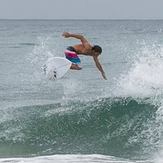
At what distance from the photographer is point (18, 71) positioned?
3019cm

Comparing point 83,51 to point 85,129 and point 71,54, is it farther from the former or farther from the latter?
point 85,129

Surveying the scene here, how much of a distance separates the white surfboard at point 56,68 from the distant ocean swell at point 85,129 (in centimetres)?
197

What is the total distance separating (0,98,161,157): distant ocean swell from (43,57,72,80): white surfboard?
1.97 meters

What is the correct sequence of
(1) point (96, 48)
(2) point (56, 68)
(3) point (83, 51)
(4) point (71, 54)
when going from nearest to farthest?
1. (1) point (96, 48)
2. (3) point (83, 51)
3. (4) point (71, 54)
4. (2) point (56, 68)

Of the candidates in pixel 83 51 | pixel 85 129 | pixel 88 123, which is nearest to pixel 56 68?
pixel 83 51

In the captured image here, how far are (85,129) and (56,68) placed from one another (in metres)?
2.79

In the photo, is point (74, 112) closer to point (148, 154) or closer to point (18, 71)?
point (148, 154)

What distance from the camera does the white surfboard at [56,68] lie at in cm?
1332

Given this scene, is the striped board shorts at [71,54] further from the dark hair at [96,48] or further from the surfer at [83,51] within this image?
the dark hair at [96,48]

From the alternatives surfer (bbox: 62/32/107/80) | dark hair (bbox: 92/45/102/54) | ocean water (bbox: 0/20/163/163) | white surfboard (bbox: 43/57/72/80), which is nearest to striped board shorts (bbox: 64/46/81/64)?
surfer (bbox: 62/32/107/80)

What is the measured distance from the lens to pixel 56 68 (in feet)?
44.3

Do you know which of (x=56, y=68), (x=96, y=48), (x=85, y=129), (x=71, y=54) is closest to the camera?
(x=96, y=48)

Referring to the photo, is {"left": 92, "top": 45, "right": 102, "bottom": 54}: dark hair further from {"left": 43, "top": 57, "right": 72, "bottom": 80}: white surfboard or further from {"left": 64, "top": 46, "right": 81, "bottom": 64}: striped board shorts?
{"left": 43, "top": 57, "right": 72, "bottom": 80}: white surfboard

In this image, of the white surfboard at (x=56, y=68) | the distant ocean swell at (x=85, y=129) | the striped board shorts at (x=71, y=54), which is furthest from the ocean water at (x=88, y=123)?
the striped board shorts at (x=71, y=54)
